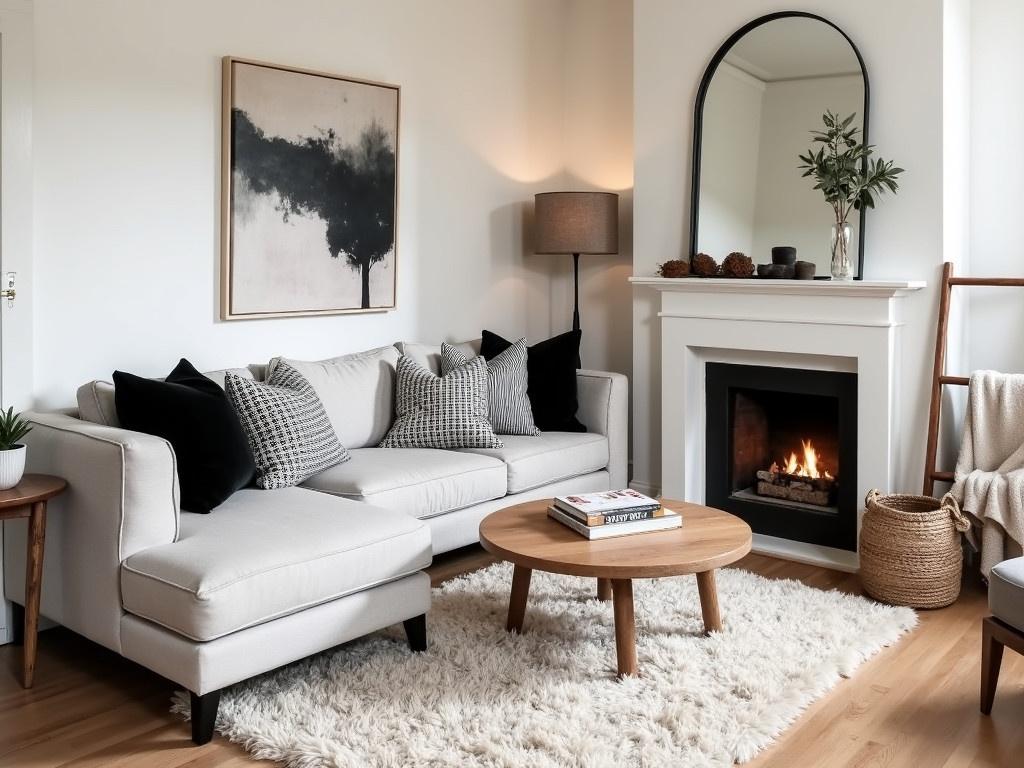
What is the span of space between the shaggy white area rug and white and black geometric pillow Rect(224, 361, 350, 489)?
633mm

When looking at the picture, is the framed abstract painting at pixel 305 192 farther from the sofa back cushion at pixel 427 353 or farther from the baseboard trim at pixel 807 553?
the baseboard trim at pixel 807 553

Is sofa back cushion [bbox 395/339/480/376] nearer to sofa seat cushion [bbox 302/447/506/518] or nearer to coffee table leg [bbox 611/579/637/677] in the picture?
sofa seat cushion [bbox 302/447/506/518]

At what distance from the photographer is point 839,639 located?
3.18 metres

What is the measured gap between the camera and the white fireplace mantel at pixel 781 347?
392 cm

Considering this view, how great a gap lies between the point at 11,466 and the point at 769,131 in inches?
124

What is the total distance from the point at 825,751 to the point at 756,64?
290cm

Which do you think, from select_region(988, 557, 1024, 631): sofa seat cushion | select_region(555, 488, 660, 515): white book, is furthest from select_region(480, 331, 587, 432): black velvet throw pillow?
select_region(988, 557, 1024, 631): sofa seat cushion

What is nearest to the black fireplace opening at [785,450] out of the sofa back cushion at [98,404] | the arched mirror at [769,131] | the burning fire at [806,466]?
the burning fire at [806,466]

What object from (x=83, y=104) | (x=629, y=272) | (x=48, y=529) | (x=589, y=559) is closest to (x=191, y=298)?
(x=83, y=104)

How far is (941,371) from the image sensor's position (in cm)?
384

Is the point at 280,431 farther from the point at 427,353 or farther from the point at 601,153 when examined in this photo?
the point at 601,153

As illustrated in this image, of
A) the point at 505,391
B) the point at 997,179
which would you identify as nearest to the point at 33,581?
the point at 505,391

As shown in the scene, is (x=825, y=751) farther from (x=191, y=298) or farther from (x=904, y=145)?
(x=191, y=298)

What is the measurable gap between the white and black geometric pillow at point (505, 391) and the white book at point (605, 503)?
3.84 feet
